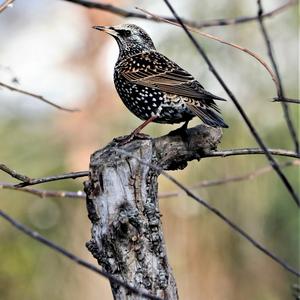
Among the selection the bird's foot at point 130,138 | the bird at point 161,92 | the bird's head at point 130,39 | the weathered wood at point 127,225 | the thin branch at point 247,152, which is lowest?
the weathered wood at point 127,225

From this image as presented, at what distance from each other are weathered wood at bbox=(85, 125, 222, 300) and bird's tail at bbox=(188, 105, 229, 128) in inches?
Result: 25.3

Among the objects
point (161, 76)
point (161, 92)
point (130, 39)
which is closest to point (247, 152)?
point (161, 92)

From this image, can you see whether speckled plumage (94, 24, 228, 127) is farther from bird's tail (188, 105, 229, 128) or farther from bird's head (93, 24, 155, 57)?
bird's head (93, 24, 155, 57)

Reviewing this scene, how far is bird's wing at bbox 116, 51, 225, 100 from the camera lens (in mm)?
3944

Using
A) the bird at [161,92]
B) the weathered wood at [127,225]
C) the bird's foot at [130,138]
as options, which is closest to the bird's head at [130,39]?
the bird at [161,92]

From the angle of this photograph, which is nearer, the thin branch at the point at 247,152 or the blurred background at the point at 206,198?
the thin branch at the point at 247,152

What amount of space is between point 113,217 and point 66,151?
525 cm

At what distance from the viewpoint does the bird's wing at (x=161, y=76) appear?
12.9 feet

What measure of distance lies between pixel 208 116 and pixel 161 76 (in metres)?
Answer: 0.57

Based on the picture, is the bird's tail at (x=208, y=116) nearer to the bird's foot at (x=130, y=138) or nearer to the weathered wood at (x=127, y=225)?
the bird's foot at (x=130, y=138)

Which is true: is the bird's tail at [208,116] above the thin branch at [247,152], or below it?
above

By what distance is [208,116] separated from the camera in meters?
3.65

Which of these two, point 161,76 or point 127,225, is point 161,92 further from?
point 127,225

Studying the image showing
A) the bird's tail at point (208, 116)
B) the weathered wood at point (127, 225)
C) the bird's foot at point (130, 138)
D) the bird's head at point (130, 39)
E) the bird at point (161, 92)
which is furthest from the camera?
the bird's head at point (130, 39)
